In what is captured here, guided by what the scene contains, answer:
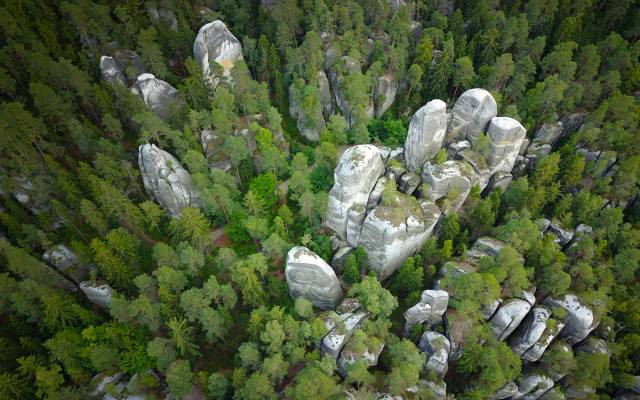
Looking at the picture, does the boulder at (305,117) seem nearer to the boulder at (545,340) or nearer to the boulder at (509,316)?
the boulder at (509,316)

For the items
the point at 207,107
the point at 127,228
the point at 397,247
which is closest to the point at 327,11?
the point at 207,107

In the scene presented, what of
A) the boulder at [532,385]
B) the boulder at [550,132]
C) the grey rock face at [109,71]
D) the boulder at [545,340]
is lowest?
the boulder at [532,385]

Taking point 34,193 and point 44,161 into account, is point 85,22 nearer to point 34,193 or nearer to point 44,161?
point 44,161

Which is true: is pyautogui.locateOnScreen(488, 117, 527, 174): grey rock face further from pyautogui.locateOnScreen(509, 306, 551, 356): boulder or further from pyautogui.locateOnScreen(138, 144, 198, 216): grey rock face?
pyautogui.locateOnScreen(138, 144, 198, 216): grey rock face

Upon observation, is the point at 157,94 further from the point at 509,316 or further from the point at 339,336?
the point at 509,316

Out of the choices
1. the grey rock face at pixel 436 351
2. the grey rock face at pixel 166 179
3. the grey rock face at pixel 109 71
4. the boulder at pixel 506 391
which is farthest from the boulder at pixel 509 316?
the grey rock face at pixel 109 71
